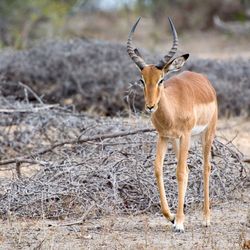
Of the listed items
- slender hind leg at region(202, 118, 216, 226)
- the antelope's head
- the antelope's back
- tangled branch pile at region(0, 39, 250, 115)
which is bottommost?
tangled branch pile at region(0, 39, 250, 115)

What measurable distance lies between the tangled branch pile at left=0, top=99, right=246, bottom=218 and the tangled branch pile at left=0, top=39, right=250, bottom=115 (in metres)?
3.84

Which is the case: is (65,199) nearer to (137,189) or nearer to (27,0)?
(137,189)

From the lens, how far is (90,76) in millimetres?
12508

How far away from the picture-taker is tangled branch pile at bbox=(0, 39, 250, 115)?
12367mm

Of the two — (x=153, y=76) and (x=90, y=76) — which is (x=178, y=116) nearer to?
(x=153, y=76)

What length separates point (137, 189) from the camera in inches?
278

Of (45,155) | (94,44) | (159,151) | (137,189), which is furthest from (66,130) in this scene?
(94,44)

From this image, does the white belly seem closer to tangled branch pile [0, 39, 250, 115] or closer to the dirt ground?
the dirt ground

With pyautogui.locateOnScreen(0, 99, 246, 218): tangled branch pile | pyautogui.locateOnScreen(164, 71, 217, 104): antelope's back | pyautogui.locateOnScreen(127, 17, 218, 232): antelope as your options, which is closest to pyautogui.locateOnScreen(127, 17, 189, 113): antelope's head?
pyautogui.locateOnScreen(127, 17, 218, 232): antelope

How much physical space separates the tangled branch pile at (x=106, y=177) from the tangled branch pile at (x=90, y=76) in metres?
3.84

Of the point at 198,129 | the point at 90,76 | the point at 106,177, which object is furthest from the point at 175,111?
the point at 90,76

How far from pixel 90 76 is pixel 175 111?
20.9 feet

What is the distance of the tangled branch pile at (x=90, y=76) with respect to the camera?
40.6ft

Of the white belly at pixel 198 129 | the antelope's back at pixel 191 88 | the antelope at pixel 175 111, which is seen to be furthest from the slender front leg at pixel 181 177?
the antelope's back at pixel 191 88
